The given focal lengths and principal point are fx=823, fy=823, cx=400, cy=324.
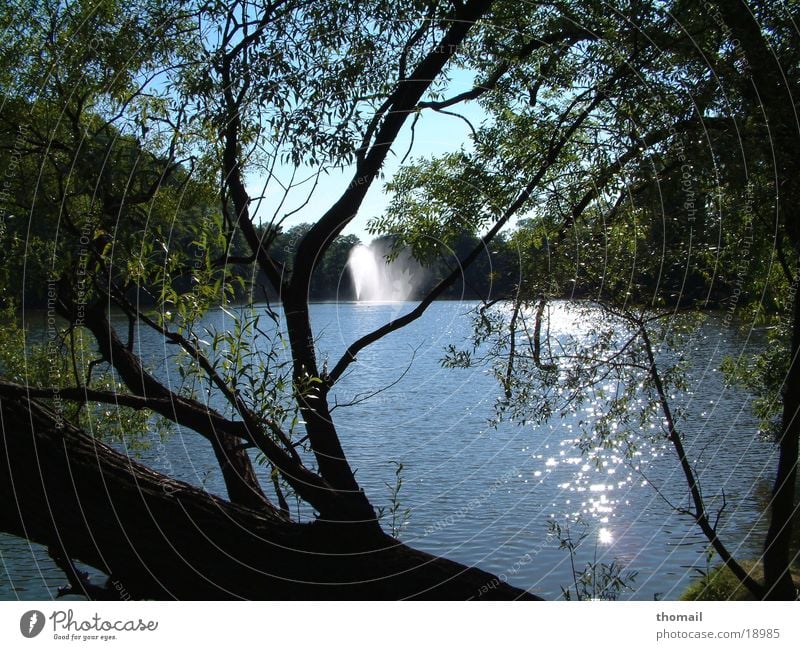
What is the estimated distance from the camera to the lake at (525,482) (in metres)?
11.7

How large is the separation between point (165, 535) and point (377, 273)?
12.1 metres

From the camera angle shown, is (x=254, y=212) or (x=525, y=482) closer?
(x=254, y=212)

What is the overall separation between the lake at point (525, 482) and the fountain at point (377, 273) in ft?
3.37

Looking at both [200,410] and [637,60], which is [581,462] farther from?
[200,410]

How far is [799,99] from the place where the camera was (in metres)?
5.57

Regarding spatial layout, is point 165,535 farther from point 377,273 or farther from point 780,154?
point 377,273

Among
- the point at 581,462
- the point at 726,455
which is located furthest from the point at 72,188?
the point at 726,455

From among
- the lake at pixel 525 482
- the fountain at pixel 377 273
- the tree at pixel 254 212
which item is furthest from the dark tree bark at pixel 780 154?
the fountain at pixel 377 273

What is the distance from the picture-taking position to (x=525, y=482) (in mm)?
15461

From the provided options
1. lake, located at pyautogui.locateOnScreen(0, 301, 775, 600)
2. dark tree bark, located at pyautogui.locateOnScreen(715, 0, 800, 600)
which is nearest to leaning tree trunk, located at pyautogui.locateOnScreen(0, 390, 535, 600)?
dark tree bark, located at pyautogui.locateOnScreen(715, 0, 800, 600)

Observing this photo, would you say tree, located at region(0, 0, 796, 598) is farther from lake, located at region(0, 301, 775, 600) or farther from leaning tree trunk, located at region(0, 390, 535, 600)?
lake, located at region(0, 301, 775, 600)

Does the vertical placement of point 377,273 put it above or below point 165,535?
above

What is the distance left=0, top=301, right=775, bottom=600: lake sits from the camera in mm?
11664

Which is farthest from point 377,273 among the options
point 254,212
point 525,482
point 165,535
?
point 165,535
